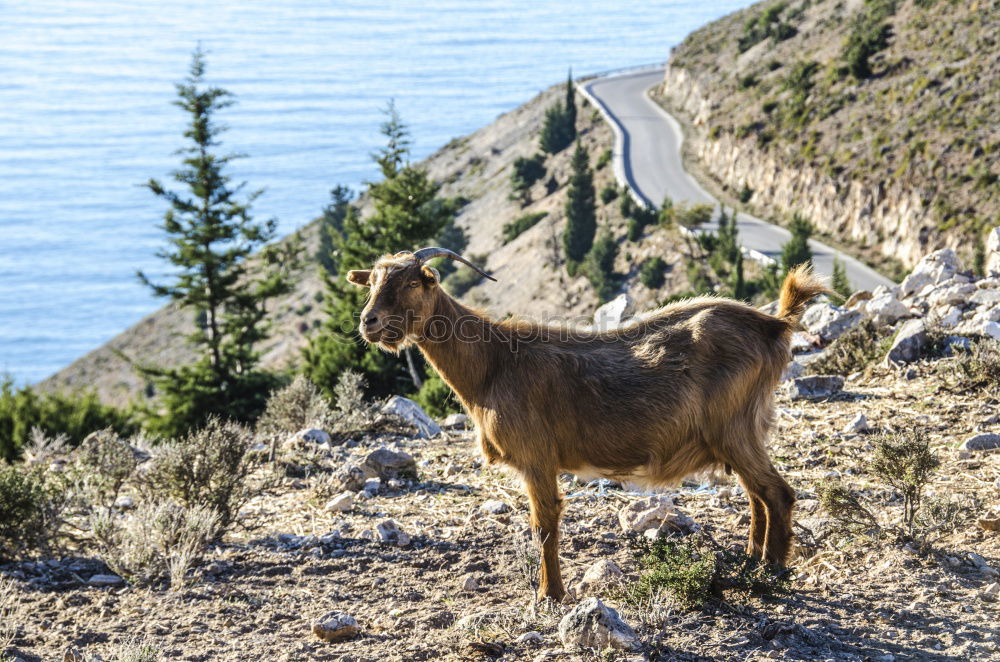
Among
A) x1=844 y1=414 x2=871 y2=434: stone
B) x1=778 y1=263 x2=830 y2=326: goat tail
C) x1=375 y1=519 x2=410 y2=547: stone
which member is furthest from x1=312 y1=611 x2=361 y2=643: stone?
x1=844 y1=414 x2=871 y2=434: stone

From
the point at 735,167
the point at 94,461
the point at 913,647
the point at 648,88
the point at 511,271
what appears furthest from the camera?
the point at 648,88

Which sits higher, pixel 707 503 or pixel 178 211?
pixel 178 211

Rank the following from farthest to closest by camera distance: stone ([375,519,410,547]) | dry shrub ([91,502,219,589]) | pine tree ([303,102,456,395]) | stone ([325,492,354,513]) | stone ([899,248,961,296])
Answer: pine tree ([303,102,456,395]) → stone ([899,248,961,296]) → stone ([325,492,354,513]) → stone ([375,519,410,547]) → dry shrub ([91,502,219,589])

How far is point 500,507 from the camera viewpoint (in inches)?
311

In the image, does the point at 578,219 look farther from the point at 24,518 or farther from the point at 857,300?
the point at 24,518

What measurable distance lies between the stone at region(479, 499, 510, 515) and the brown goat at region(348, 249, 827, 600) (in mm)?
1448

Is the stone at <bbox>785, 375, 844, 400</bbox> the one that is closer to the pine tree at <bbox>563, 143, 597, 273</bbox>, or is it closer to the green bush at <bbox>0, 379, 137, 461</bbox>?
the green bush at <bbox>0, 379, 137, 461</bbox>

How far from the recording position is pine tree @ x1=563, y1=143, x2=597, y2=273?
7062 centimetres

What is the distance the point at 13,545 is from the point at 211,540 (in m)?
1.72

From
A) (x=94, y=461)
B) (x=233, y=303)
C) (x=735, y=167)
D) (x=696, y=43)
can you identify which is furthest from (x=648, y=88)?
(x=94, y=461)

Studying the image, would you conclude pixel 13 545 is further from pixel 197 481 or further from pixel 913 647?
pixel 913 647

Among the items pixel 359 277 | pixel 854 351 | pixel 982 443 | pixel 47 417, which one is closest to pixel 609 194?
pixel 47 417

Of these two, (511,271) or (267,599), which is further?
(511,271)

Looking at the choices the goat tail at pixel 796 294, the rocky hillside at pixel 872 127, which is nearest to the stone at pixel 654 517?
the goat tail at pixel 796 294
